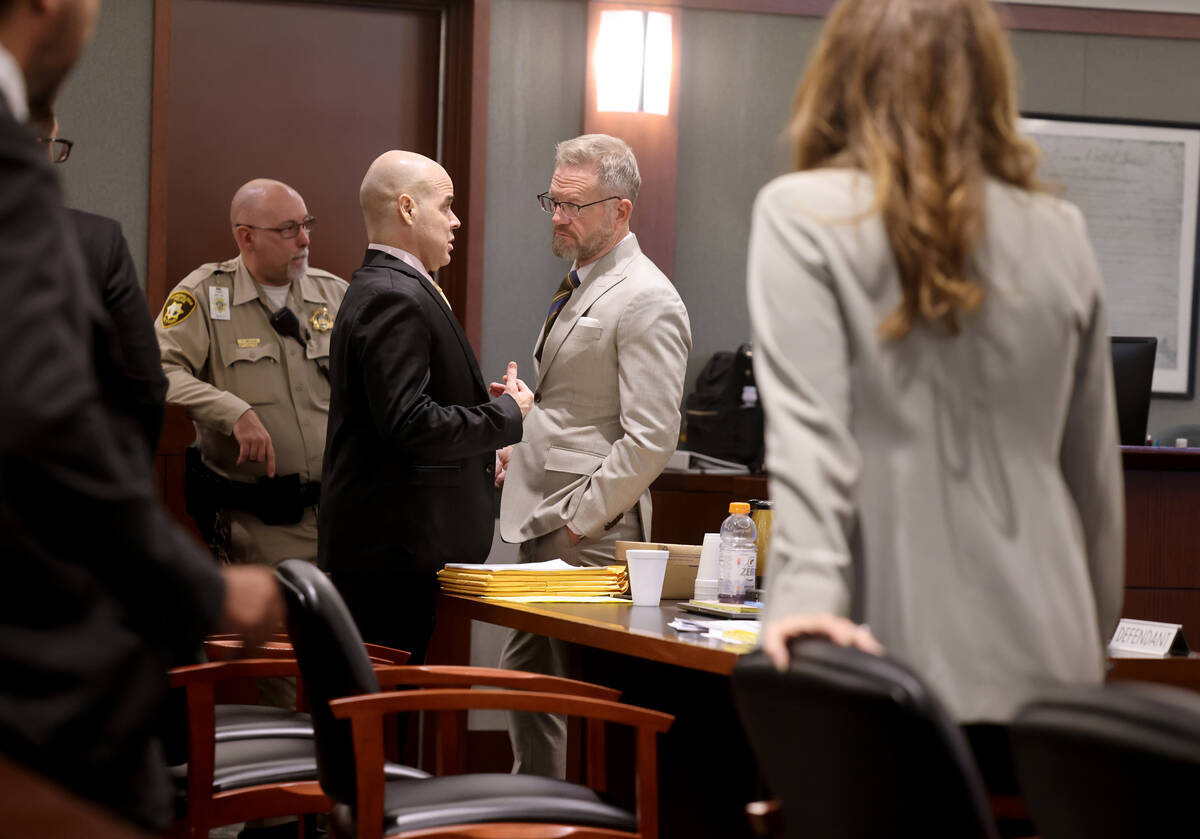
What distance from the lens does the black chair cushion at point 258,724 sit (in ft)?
8.75

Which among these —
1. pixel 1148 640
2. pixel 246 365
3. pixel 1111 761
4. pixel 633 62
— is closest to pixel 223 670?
pixel 1148 640

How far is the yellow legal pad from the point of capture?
2.88 m

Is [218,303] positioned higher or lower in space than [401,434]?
higher

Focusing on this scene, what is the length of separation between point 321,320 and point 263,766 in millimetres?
2061

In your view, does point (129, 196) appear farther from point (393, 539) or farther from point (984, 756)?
point (984, 756)

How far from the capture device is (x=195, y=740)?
2.34 metres

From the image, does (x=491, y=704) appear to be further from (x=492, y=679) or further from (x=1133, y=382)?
(x=1133, y=382)

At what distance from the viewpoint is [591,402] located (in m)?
3.42

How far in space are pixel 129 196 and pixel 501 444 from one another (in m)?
2.39

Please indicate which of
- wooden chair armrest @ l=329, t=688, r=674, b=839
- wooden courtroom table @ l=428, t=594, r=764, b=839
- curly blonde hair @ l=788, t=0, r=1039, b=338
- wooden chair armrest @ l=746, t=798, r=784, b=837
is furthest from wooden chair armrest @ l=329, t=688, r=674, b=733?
curly blonde hair @ l=788, t=0, r=1039, b=338

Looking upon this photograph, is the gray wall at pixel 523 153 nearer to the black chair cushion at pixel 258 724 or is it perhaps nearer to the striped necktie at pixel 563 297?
the striped necktie at pixel 563 297

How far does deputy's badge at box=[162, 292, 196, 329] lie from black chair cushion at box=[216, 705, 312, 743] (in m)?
1.62

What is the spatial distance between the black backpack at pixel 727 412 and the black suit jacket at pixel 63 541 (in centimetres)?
401

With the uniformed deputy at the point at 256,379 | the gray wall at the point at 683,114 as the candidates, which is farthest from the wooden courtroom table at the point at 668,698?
the gray wall at the point at 683,114
